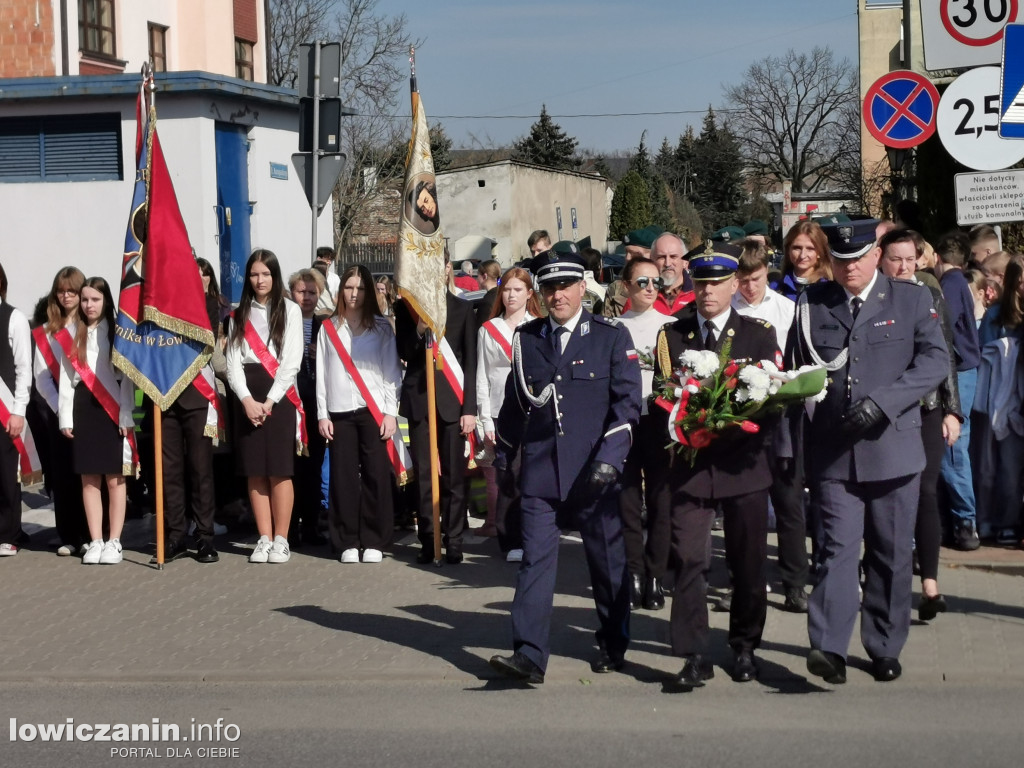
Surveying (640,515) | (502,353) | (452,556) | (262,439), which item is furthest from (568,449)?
(262,439)

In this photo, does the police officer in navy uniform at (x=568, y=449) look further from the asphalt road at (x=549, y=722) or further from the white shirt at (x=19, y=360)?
the white shirt at (x=19, y=360)

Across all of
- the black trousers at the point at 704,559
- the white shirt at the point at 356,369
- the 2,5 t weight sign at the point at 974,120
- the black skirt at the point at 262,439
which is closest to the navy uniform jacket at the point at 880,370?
the black trousers at the point at 704,559

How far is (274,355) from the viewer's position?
10109 mm

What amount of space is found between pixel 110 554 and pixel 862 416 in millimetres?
5871

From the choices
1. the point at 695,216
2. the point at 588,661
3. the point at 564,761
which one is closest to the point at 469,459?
the point at 588,661

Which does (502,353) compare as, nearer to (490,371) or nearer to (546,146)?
(490,371)

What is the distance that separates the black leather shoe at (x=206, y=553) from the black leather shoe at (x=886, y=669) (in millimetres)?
5132

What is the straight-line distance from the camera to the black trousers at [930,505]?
7.89m

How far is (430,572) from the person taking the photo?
9.77 metres

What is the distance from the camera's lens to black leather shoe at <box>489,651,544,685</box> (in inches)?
264

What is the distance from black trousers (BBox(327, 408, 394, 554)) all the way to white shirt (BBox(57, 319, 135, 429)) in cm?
146

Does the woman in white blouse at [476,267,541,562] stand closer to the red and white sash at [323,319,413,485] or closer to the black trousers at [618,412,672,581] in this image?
the red and white sash at [323,319,413,485]

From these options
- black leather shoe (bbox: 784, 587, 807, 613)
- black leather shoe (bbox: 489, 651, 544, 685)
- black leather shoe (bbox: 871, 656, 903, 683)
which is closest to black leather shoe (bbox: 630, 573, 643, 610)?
black leather shoe (bbox: 784, 587, 807, 613)

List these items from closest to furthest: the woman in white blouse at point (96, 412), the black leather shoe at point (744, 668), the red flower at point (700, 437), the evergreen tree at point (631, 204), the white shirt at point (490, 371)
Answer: the red flower at point (700, 437), the black leather shoe at point (744, 668), the white shirt at point (490, 371), the woman in white blouse at point (96, 412), the evergreen tree at point (631, 204)
